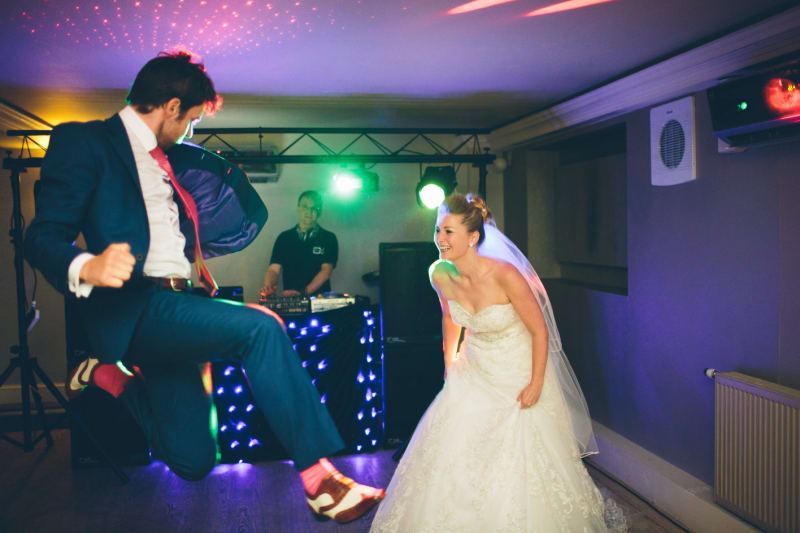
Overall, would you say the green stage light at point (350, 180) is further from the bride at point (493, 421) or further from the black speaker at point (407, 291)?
the bride at point (493, 421)

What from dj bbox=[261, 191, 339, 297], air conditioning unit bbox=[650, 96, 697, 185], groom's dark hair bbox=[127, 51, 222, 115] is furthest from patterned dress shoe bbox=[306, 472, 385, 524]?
dj bbox=[261, 191, 339, 297]

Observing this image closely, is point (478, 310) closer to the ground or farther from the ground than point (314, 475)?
farther from the ground

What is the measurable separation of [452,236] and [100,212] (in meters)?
2.04

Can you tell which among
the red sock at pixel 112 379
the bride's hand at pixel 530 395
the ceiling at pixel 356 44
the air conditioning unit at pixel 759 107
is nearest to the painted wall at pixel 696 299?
the air conditioning unit at pixel 759 107

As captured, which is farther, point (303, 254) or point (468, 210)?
point (303, 254)

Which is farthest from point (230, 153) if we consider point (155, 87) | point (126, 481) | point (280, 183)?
point (155, 87)

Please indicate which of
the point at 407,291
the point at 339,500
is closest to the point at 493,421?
the point at 339,500

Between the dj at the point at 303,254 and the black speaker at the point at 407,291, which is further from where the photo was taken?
the dj at the point at 303,254

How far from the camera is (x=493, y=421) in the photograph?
3.32 m

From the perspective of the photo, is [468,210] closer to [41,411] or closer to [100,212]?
[100,212]

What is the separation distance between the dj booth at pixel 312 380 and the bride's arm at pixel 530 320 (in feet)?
6.16

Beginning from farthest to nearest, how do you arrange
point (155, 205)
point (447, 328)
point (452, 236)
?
point (447, 328) < point (452, 236) < point (155, 205)

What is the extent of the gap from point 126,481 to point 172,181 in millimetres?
3594

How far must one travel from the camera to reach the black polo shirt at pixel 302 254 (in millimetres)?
6527
